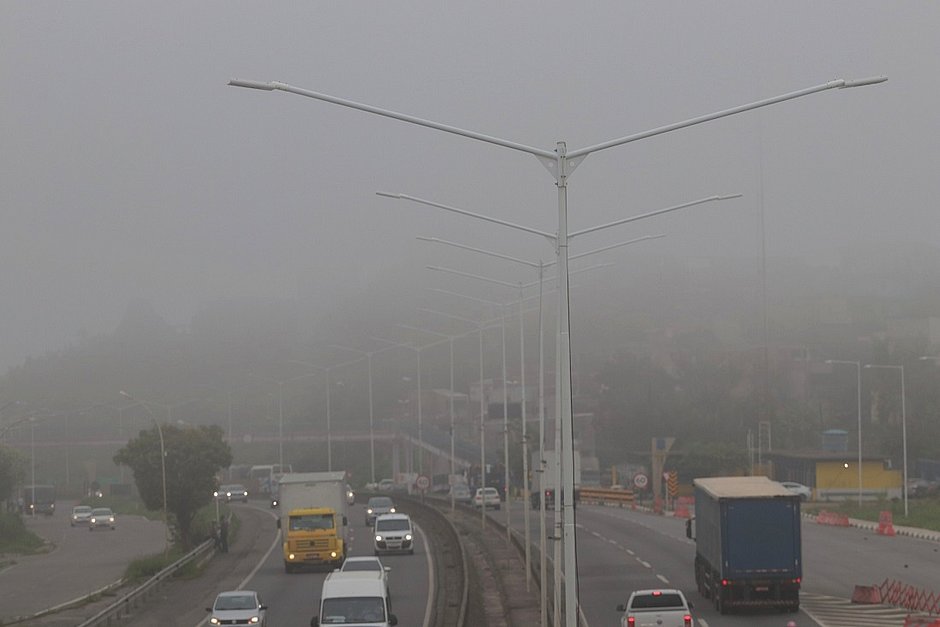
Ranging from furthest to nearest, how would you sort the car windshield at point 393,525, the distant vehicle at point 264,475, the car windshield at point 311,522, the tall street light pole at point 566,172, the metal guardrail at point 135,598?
the distant vehicle at point 264,475, the car windshield at point 393,525, the car windshield at point 311,522, the metal guardrail at point 135,598, the tall street light pole at point 566,172

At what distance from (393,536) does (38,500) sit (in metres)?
69.4

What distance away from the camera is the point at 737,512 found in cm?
3656

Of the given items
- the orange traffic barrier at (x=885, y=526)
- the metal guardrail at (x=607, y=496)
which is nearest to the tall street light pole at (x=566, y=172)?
the orange traffic barrier at (x=885, y=526)

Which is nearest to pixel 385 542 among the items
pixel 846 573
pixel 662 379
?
pixel 846 573

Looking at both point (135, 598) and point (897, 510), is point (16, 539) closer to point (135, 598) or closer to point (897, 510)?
point (135, 598)

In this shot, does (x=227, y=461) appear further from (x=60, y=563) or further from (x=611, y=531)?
(x=611, y=531)

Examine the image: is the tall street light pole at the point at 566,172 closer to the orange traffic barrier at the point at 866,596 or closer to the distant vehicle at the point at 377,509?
the orange traffic barrier at the point at 866,596

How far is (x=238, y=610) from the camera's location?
36125 mm

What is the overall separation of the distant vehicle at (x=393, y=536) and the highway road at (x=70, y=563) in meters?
10.5

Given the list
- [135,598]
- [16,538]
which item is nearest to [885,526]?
[135,598]

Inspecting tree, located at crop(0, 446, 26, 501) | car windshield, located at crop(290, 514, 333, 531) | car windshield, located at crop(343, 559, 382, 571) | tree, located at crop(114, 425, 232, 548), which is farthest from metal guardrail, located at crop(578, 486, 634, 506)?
car windshield, located at crop(343, 559, 382, 571)

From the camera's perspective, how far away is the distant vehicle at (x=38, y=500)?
119 meters

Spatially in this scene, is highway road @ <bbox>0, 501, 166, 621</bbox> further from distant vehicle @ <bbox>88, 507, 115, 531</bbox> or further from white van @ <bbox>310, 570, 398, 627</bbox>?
white van @ <bbox>310, 570, 398, 627</bbox>

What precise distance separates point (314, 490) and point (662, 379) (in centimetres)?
11647
